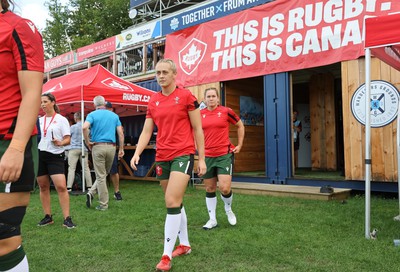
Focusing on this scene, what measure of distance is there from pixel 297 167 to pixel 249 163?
2.50 meters

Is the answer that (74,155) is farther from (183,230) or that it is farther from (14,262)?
(14,262)

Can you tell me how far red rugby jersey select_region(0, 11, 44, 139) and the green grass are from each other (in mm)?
2181

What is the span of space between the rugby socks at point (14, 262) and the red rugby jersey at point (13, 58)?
1.91 feet

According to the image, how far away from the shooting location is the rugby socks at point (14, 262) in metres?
1.85

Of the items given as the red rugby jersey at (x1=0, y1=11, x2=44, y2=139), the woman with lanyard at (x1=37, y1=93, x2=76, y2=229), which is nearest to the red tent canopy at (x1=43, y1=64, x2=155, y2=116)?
the woman with lanyard at (x1=37, y1=93, x2=76, y2=229)

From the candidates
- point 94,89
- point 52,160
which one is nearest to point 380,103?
point 52,160

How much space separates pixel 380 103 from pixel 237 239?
450 cm

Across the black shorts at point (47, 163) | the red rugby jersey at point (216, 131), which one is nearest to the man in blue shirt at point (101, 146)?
the black shorts at point (47, 163)

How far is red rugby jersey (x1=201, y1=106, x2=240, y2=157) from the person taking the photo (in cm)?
525

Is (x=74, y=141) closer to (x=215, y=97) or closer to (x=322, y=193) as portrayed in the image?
(x=215, y=97)

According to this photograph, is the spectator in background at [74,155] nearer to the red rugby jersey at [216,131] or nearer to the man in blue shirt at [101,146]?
the man in blue shirt at [101,146]

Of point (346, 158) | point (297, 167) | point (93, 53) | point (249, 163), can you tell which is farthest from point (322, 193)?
point (93, 53)

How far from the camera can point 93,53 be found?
18531 mm

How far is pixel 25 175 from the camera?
73.9 inches
